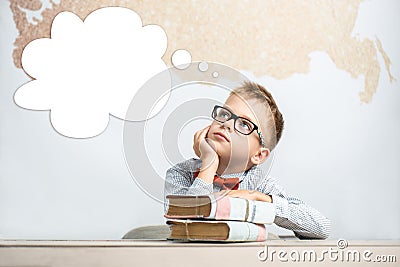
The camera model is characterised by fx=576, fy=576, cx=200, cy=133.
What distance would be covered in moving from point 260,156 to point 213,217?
0.84 ft

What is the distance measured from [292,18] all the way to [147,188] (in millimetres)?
1052

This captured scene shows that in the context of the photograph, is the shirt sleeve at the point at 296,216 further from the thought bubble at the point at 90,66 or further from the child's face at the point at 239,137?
the thought bubble at the point at 90,66

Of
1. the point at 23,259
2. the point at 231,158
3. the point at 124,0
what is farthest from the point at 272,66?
the point at 23,259

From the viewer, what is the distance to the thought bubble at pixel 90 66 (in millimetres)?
1873

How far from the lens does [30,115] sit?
6.04 feet

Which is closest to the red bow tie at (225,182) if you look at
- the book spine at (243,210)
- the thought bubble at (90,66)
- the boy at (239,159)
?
the boy at (239,159)

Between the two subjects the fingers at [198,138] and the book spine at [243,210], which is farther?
the fingers at [198,138]

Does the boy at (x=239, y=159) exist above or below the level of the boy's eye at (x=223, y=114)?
below

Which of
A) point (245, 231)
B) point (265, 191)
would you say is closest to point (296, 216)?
point (265, 191)

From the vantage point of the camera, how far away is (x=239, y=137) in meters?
1.26

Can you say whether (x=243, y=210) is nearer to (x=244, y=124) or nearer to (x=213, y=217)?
(x=213, y=217)

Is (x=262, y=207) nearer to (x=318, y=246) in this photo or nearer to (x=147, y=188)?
(x=318, y=246)

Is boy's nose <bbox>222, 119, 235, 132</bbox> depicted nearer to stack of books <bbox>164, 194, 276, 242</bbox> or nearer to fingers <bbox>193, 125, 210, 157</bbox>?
fingers <bbox>193, 125, 210, 157</bbox>

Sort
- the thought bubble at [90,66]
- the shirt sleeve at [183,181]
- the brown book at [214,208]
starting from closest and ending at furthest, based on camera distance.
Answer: the brown book at [214,208]
the shirt sleeve at [183,181]
the thought bubble at [90,66]
